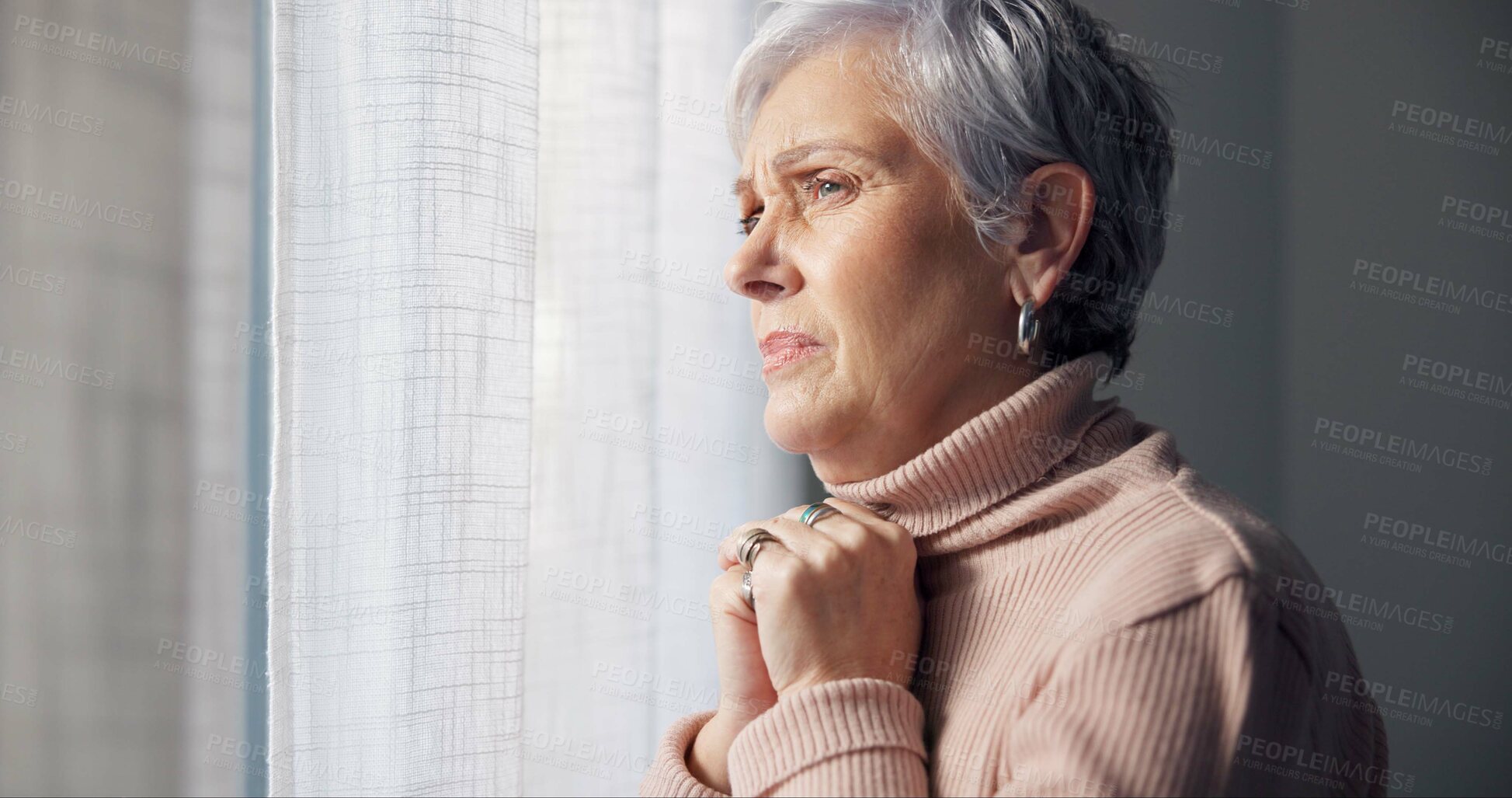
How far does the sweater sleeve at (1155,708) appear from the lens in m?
0.68

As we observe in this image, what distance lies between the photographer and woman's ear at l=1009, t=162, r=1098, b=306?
0.99 meters

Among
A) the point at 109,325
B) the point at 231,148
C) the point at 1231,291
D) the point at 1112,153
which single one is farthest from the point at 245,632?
the point at 1231,291

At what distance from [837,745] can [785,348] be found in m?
0.39

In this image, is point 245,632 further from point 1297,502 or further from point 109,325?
point 1297,502

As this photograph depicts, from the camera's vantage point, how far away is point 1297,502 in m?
1.68

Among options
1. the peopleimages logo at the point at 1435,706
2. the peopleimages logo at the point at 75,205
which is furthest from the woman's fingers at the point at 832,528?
the peopleimages logo at the point at 1435,706

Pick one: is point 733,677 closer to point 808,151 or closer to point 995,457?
point 995,457

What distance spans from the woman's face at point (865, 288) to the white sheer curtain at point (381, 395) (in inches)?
14.3

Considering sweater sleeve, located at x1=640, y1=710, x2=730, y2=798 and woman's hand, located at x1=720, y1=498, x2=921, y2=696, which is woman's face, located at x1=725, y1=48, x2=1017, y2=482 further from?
sweater sleeve, located at x1=640, y1=710, x2=730, y2=798

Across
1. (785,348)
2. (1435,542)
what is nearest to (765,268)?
(785,348)

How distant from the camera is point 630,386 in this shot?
1460 mm

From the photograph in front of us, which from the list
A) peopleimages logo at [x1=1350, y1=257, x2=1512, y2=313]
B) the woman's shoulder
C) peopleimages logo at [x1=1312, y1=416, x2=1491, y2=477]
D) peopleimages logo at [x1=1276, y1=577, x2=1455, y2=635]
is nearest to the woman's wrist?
the woman's shoulder

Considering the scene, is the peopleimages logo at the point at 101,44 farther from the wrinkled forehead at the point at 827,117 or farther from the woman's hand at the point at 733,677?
the woman's hand at the point at 733,677

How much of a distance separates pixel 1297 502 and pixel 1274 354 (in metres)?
0.25
